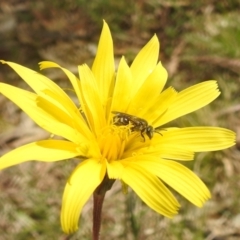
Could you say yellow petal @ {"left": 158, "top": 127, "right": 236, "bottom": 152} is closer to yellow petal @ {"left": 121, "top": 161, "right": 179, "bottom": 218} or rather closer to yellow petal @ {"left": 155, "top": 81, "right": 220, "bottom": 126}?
yellow petal @ {"left": 155, "top": 81, "right": 220, "bottom": 126}

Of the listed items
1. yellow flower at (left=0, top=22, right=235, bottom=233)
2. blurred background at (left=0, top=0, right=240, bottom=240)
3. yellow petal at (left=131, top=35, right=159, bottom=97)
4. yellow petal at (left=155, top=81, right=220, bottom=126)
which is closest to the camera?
yellow flower at (left=0, top=22, right=235, bottom=233)

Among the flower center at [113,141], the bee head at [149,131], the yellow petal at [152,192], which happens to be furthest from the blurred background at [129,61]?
the yellow petal at [152,192]

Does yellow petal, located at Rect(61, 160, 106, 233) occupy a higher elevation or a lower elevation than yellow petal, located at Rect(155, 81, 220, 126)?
higher

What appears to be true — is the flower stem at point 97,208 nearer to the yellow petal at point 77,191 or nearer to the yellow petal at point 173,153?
the yellow petal at point 77,191

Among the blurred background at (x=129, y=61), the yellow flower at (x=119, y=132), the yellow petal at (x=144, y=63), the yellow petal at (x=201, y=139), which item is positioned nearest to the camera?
the yellow flower at (x=119, y=132)

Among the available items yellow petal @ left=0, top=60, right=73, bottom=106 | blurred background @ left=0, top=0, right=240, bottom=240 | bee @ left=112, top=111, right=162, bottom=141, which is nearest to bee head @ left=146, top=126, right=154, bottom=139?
bee @ left=112, top=111, right=162, bottom=141

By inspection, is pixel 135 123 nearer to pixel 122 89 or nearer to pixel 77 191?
pixel 122 89

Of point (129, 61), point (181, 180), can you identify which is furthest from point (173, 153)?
point (129, 61)

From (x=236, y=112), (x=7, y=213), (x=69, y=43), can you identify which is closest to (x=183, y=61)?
(x=236, y=112)
